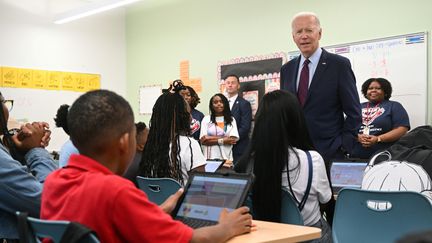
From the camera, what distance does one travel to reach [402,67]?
5020 mm

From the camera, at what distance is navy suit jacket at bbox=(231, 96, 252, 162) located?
6.17m

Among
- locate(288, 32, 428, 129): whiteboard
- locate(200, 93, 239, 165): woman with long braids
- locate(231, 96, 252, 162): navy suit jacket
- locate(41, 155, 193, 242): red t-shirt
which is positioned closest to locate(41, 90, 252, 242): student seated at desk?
locate(41, 155, 193, 242): red t-shirt

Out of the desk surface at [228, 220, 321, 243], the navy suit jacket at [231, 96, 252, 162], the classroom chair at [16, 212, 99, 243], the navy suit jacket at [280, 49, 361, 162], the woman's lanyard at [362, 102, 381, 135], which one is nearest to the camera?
the classroom chair at [16, 212, 99, 243]

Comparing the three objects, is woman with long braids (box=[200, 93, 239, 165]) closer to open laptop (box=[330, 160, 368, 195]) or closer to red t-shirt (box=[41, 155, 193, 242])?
open laptop (box=[330, 160, 368, 195])

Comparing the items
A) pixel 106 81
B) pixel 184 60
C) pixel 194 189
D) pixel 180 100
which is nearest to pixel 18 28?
pixel 106 81

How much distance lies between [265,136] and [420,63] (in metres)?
3.40

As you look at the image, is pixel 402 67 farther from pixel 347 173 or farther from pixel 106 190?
pixel 106 190

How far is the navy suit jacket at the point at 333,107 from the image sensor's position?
2.85 m

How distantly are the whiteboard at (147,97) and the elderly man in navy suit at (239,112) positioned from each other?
1.80 meters

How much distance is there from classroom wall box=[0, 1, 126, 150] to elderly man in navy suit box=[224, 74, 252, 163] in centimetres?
257

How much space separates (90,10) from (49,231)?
21.1 feet

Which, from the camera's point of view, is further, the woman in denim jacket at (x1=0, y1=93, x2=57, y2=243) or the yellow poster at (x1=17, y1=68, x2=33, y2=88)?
the yellow poster at (x1=17, y1=68, x2=33, y2=88)

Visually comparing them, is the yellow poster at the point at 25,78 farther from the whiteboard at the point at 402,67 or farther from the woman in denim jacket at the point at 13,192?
the woman in denim jacket at the point at 13,192

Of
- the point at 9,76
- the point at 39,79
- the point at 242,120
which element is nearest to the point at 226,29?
the point at 242,120
